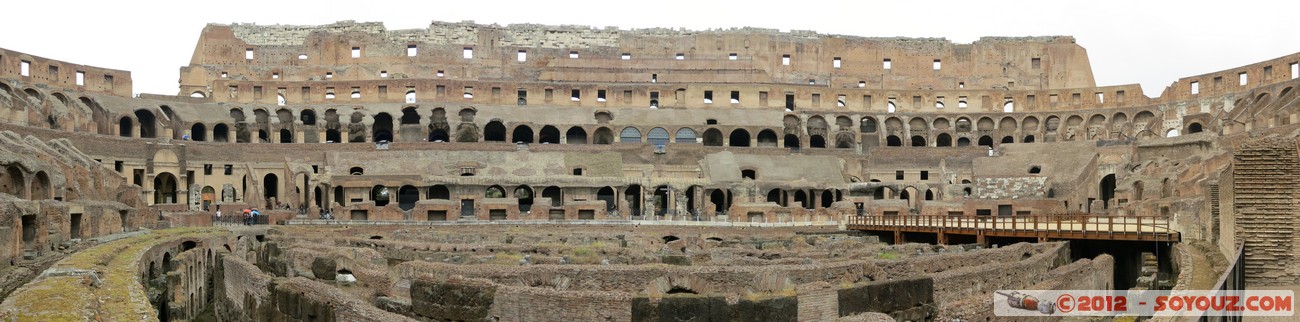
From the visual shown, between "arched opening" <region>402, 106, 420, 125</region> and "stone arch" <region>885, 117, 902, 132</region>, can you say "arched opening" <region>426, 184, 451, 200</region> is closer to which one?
"arched opening" <region>402, 106, 420, 125</region>

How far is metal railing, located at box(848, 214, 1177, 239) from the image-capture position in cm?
2669

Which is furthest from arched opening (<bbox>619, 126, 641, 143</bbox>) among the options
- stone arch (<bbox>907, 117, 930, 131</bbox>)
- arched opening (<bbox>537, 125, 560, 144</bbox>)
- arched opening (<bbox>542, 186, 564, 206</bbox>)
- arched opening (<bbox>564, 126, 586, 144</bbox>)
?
stone arch (<bbox>907, 117, 930, 131</bbox>)

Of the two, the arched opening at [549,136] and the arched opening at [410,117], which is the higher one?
the arched opening at [410,117]

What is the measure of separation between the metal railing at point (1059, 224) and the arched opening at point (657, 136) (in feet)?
61.8

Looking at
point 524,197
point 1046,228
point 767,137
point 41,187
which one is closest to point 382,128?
point 524,197

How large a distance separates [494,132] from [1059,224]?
4084 centimetres

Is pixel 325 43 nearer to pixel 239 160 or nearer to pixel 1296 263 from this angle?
pixel 239 160

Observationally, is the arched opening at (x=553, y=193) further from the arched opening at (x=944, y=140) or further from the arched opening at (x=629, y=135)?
the arched opening at (x=944, y=140)

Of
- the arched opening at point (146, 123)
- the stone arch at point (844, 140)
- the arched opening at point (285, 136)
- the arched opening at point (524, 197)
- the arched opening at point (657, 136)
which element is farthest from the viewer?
the stone arch at point (844, 140)

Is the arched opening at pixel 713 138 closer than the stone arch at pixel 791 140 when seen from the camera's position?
Yes

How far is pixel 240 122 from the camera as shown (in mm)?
58469

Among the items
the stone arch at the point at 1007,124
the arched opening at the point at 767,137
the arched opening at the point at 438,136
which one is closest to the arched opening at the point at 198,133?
the arched opening at the point at 438,136

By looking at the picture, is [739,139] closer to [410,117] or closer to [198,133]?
[410,117]

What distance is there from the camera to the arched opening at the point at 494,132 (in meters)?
60.7
